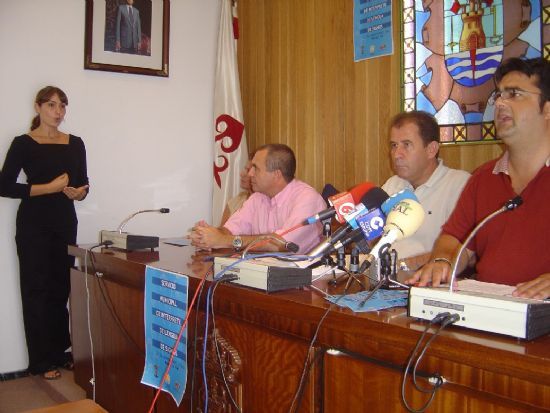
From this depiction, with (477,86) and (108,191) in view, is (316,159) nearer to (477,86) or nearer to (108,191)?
(477,86)

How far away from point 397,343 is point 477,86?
75.9 inches

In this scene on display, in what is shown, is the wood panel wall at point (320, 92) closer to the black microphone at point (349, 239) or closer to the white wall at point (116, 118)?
the white wall at point (116, 118)

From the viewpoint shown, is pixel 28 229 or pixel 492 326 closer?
pixel 492 326

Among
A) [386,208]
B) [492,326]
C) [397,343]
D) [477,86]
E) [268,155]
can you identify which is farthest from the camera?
[268,155]

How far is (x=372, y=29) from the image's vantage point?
10.5 feet

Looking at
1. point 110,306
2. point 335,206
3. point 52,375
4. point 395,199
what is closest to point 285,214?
point 110,306

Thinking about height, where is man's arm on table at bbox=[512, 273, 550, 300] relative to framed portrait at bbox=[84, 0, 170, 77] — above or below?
below

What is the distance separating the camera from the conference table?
100cm

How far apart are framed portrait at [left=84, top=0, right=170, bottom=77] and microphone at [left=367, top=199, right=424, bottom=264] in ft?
9.73

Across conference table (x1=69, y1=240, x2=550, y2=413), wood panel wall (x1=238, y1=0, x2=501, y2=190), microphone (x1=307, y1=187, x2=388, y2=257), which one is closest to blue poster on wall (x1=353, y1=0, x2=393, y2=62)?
wood panel wall (x1=238, y1=0, x2=501, y2=190)

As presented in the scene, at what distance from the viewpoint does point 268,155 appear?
2922 mm

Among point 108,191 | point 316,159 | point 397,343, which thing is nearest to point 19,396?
point 108,191

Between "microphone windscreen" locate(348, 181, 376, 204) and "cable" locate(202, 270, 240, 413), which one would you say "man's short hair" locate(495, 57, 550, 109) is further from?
"cable" locate(202, 270, 240, 413)

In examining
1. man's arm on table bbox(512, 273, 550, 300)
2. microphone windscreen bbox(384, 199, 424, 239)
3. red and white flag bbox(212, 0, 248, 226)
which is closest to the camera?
man's arm on table bbox(512, 273, 550, 300)
